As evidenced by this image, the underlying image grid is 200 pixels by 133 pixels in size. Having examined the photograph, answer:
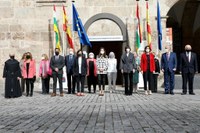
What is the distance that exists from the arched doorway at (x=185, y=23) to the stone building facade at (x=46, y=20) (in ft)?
28.6

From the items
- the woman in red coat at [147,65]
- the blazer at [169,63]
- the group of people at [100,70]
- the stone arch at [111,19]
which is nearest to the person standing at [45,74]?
the group of people at [100,70]

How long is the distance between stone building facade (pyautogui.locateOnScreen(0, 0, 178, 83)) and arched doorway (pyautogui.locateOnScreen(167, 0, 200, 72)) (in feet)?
28.6

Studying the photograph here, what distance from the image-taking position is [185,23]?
31.7 metres

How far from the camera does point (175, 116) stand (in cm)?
828

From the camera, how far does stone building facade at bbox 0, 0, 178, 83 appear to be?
67.9ft

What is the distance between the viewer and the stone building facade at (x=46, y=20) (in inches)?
815

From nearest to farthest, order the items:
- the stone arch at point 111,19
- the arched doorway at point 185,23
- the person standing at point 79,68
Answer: the person standing at point 79,68 < the stone arch at point 111,19 < the arched doorway at point 185,23

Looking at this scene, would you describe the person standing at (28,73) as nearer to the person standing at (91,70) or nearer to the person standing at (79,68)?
the person standing at (79,68)

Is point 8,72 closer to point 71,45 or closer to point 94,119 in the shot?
point 71,45

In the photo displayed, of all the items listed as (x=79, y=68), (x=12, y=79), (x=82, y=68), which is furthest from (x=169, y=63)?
(x=12, y=79)

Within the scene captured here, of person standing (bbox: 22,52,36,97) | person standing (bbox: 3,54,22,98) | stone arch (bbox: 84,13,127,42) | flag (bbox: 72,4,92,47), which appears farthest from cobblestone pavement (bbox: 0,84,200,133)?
stone arch (bbox: 84,13,127,42)

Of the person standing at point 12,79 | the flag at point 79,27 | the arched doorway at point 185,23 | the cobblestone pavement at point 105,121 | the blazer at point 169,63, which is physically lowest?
the cobblestone pavement at point 105,121

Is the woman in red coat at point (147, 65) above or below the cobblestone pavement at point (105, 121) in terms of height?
above

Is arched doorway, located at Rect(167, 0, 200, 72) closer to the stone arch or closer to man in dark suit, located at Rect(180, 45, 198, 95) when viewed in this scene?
the stone arch
